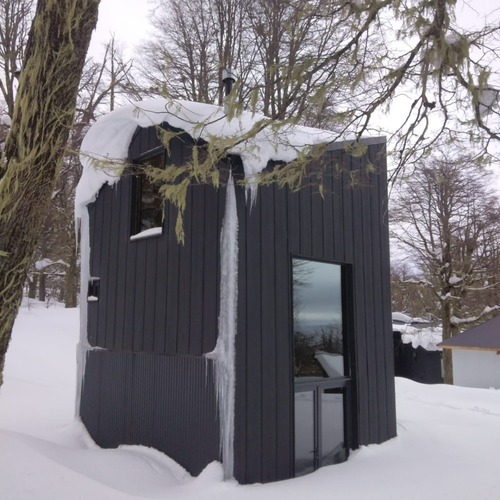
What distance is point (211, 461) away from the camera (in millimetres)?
4562

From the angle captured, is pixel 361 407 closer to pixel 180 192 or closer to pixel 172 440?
pixel 172 440

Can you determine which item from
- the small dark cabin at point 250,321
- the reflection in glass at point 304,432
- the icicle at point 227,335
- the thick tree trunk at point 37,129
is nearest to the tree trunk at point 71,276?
the small dark cabin at point 250,321

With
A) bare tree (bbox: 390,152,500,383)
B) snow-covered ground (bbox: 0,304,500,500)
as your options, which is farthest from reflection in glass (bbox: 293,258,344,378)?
bare tree (bbox: 390,152,500,383)

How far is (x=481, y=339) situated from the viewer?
13750 millimetres

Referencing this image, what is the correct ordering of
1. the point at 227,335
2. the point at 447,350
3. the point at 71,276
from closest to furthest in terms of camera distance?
the point at 227,335 → the point at 447,350 → the point at 71,276

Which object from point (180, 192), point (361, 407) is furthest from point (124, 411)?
point (180, 192)

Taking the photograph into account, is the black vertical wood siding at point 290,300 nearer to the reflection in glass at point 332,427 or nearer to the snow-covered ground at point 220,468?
the reflection in glass at point 332,427

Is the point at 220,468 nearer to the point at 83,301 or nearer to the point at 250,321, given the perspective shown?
the point at 250,321

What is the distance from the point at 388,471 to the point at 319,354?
137cm

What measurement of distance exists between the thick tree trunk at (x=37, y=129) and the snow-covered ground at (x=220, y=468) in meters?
0.99

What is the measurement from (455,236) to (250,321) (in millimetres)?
13739

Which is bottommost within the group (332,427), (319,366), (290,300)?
(332,427)

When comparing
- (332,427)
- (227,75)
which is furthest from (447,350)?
(227,75)

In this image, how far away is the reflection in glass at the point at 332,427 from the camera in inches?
213
